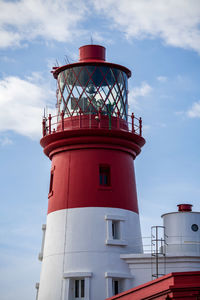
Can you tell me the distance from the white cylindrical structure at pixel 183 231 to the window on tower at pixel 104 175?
9.52 feet

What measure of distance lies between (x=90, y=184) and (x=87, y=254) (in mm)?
2755

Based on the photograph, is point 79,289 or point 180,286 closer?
point 180,286

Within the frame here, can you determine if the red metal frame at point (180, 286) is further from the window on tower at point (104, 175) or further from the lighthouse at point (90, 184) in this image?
the window on tower at point (104, 175)

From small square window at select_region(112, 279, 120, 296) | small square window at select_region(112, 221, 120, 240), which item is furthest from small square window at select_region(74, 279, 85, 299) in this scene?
small square window at select_region(112, 221, 120, 240)

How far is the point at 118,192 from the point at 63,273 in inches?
153

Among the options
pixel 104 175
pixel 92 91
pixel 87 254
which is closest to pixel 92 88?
pixel 92 91

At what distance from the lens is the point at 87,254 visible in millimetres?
23781

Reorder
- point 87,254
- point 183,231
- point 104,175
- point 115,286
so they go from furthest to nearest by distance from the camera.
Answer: point 104,175 → point 183,231 → point 115,286 → point 87,254

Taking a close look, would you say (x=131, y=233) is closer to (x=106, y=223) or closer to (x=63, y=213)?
(x=106, y=223)

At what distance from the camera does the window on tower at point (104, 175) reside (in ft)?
82.3

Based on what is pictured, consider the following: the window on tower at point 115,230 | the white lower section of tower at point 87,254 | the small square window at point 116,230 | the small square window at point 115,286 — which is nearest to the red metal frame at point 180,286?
the white lower section of tower at point 87,254

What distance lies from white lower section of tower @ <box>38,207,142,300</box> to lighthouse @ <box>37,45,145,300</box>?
0.04 m

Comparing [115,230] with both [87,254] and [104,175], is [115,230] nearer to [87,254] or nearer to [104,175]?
[87,254]

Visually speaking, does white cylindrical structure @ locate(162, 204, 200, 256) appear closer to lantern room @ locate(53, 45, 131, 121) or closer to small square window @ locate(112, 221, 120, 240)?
small square window @ locate(112, 221, 120, 240)
